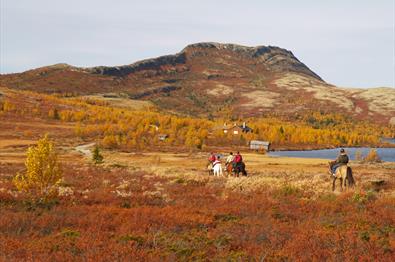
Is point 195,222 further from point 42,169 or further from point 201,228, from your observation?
point 42,169

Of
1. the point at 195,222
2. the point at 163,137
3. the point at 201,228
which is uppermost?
the point at 163,137

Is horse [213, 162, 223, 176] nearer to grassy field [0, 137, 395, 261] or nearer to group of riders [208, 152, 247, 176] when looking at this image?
group of riders [208, 152, 247, 176]

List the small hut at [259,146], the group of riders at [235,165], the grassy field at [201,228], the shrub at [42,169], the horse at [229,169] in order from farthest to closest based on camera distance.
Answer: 1. the small hut at [259,146]
2. the horse at [229,169]
3. the group of riders at [235,165]
4. the shrub at [42,169]
5. the grassy field at [201,228]

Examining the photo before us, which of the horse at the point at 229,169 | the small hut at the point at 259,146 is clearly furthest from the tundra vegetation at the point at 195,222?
the small hut at the point at 259,146

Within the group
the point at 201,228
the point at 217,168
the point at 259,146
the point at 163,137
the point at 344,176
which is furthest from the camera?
the point at 163,137

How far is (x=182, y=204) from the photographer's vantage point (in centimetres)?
2217

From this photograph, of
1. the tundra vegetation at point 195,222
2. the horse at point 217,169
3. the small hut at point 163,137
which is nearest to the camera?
the tundra vegetation at point 195,222

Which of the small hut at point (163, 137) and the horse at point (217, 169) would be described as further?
the small hut at point (163, 137)

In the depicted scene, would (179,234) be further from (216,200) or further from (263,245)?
(216,200)

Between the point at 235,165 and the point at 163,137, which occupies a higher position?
the point at 163,137

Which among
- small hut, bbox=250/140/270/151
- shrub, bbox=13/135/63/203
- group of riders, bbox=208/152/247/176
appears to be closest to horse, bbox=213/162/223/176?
group of riders, bbox=208/152/247/176

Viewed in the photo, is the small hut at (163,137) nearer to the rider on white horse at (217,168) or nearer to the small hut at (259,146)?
the small hut at (259,146)

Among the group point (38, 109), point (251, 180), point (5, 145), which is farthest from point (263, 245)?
point (38, 109)

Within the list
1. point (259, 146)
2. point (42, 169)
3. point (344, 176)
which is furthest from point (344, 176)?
point (259, 146)
